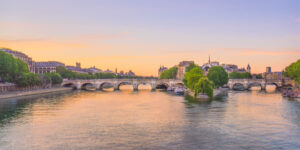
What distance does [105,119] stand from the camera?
34969 mm

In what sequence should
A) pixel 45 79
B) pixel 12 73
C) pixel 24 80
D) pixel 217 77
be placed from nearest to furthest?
1. pixel 12 73
2. pixel 24 80
3. pixel 217 77
4. pixel 45 79

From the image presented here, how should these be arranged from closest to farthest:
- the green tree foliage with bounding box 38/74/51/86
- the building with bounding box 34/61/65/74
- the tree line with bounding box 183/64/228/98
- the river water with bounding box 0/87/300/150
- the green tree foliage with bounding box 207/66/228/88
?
1. the river water with bounding box 0/87/300/150
2. the tree line with bounding box 183/64/228/98
3. the green tree foliage with bounding box 207/66/228/88
4. the green tree foliage with bounding box 38/74/51/86
5. the building with bounding box 34/61/65/74

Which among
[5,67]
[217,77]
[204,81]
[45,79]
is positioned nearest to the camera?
[204,81]

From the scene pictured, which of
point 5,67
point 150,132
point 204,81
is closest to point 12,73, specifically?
point 5,67

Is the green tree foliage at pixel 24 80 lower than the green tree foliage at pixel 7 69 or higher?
lower

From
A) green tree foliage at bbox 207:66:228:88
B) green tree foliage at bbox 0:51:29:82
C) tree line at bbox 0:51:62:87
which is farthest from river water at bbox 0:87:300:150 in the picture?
green tree foliage at bbox 207:66:228:88

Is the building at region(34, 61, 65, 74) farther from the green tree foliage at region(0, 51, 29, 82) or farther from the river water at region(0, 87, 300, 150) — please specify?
the river water at region(0, 87, 300, 150)

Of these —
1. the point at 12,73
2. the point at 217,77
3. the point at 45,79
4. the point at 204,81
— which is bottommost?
the point at 204,81

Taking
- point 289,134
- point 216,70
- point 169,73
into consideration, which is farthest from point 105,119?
point 169,73

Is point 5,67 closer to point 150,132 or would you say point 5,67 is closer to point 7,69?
point 7,69

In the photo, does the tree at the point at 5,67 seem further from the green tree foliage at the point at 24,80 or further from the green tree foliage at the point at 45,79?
the green tree foliage at the point at 45,79

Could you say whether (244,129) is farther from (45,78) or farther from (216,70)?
(45,78)

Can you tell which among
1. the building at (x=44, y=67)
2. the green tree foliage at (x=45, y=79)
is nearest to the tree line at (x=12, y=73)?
the green tree foliage at (x=45, y=79)

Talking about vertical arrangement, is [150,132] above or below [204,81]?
below
